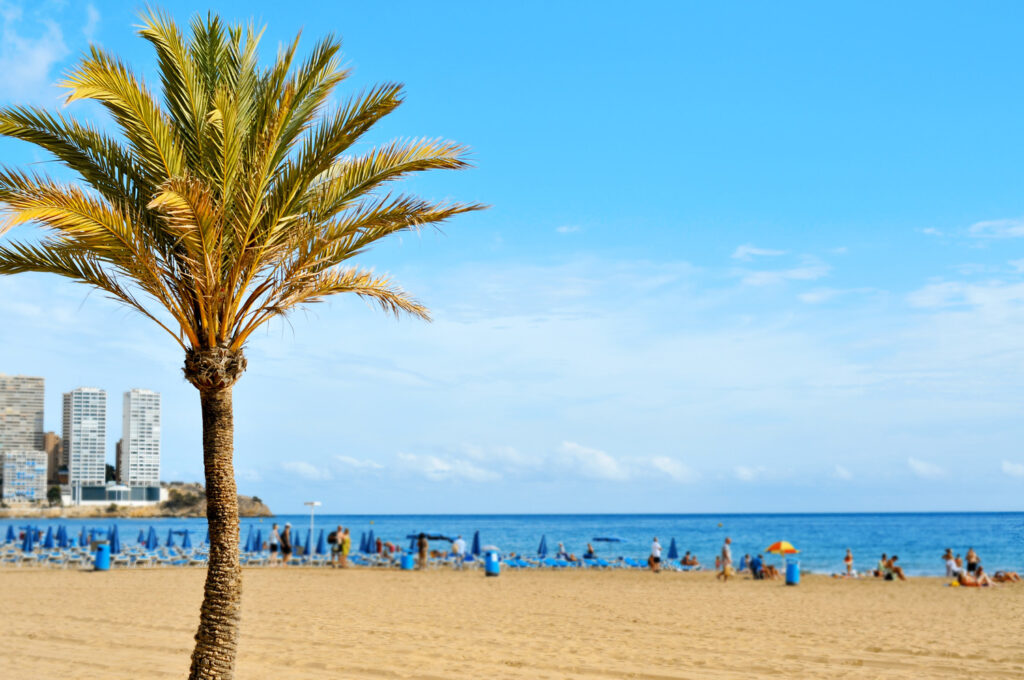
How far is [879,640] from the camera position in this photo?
13703mm

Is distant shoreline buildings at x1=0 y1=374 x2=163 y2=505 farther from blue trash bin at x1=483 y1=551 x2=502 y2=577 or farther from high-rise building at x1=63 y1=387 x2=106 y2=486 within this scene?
blue trash bin at x1=483 y1=551 x2=502 y2=577

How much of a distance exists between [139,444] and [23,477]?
22.4 m

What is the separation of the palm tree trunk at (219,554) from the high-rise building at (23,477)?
187 meters

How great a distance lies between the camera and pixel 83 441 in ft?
627

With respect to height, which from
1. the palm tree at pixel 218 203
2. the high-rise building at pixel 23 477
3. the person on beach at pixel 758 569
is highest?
the palm tree at pixel 218 203

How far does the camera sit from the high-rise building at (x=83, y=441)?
618ft

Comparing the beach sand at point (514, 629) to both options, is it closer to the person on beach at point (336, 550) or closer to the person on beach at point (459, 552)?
A: the person on beach at point (336, 550)

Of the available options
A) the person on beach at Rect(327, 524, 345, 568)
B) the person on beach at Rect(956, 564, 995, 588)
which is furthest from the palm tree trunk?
the person on beach at Rect(956, 564, 995, 588)

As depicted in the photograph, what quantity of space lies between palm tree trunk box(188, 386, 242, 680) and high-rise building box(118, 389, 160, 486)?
193 m

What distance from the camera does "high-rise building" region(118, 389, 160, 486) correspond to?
7298 inches

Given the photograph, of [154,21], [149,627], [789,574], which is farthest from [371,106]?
[789,574]

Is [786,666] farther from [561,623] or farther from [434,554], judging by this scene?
[434,554]

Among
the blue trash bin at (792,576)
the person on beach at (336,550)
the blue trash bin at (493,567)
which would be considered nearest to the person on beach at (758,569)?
the blue trash bin at (792,576)

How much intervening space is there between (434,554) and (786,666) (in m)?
22.2
